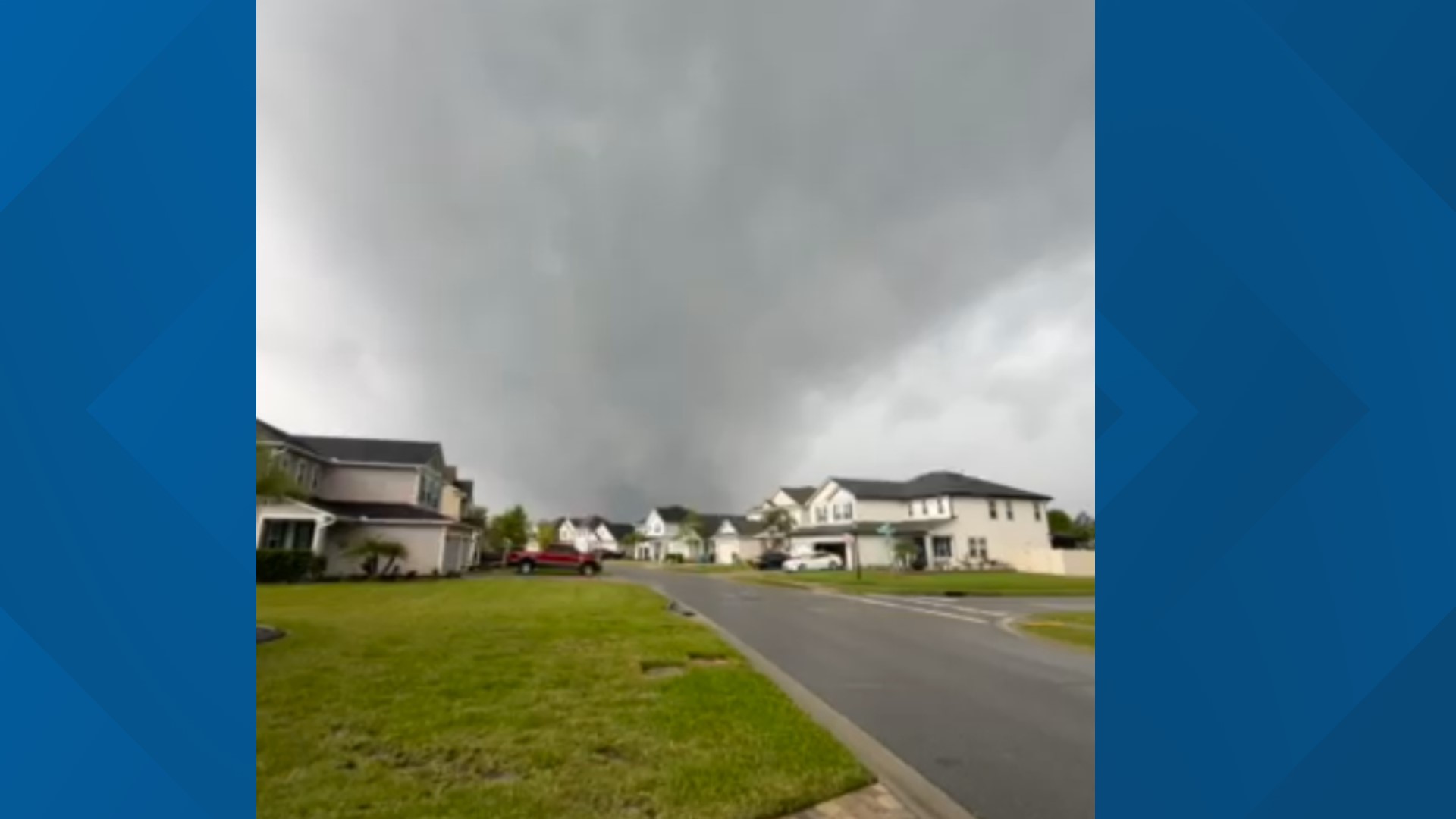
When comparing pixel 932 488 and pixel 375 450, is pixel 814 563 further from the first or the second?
pixel 375 450

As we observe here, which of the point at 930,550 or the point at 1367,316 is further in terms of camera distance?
the point at 930,550

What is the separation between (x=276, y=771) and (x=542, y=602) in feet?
50.5

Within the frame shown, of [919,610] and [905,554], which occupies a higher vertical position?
[905,554]

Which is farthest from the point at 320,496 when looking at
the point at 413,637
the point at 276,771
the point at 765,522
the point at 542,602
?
the point at 765,522

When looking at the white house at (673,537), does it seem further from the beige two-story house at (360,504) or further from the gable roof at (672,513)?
the beige two-story house at (360,504)

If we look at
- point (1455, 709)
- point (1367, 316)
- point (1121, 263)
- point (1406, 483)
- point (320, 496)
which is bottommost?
point (1455, 709)

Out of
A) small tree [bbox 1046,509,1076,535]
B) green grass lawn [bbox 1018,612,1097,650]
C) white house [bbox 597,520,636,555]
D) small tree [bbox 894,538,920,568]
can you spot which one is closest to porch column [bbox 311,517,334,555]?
green grass lawn [bbox 1018,612,1097,650]

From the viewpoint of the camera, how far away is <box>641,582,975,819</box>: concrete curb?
4.60 metres

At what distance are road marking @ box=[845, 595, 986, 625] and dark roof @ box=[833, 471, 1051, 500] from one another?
3213cm

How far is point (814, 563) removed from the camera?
2191 inches

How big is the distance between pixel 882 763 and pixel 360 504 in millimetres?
36474

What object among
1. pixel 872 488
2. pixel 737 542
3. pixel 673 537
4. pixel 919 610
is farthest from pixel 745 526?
pixel 919 610

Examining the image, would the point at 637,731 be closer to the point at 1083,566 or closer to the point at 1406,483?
the point at 1406,483

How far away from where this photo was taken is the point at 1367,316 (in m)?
Result: 1.81
